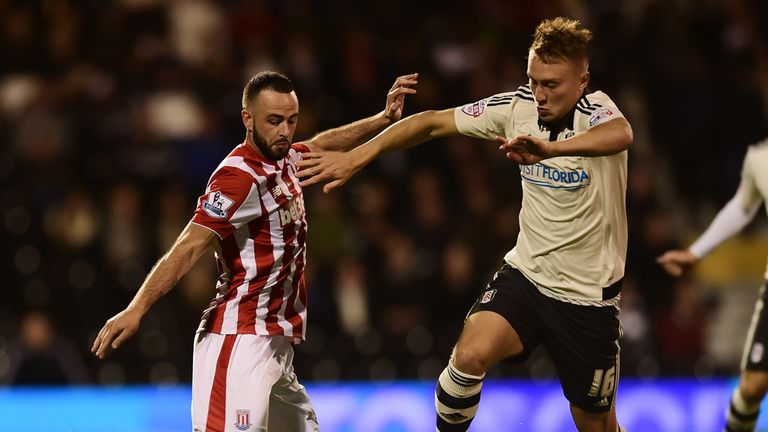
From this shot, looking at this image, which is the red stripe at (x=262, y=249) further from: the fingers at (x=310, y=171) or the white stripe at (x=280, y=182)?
the fingers at (x=310, y=171)

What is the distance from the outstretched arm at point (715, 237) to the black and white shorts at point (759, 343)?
368 mm

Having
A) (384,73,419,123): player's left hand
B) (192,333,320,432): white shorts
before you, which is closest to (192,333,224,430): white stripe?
(192,333,320,432): white shorts

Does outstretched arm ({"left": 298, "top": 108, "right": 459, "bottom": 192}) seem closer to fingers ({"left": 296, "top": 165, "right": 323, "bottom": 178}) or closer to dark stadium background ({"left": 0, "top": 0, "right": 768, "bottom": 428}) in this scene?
fingers ({"left": 296, "top": 165, "right": 323, "bottom": 178})

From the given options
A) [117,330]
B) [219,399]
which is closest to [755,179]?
[219,399]

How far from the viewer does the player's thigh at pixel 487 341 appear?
543 cm

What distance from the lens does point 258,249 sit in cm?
536

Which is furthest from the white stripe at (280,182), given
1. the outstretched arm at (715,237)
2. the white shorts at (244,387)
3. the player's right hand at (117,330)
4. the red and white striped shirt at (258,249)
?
the outstretched arm at (715,237)

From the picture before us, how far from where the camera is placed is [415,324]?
9.95 m

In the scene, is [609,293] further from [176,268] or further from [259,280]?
[176,268]

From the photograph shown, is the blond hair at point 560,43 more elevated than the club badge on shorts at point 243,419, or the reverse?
the blond hair at point 560,43

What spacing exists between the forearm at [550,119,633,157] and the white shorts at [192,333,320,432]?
5.18 feet

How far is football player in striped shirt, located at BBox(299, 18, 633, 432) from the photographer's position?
5.42m

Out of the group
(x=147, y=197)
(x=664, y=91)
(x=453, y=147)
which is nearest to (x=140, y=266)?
(x=147, y=197)

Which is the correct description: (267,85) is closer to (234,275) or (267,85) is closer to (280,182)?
(280,182)
